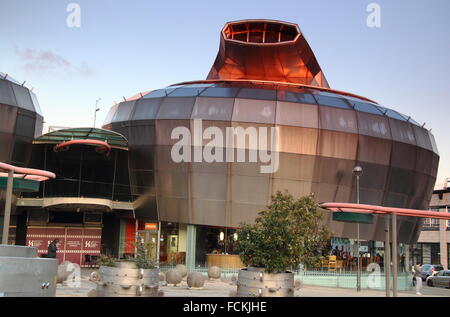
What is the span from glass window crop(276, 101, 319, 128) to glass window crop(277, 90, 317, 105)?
1.50 feet

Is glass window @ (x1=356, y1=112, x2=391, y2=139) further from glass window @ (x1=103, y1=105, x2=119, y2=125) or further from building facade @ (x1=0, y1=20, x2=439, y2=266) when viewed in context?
glass window @ (x1=103, y1=105, x2=119, y2=125)

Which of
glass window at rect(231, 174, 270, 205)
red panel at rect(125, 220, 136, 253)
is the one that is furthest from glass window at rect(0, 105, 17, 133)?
glass window at rect(231, 174, 270, 205)

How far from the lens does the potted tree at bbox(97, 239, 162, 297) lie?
52.1 feet

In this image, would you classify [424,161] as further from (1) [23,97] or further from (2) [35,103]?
(1) [23,97]

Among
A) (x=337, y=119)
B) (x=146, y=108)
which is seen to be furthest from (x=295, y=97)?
(x=146, y=108)

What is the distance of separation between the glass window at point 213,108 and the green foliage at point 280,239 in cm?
1821

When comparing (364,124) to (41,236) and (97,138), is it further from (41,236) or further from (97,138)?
(41,236)

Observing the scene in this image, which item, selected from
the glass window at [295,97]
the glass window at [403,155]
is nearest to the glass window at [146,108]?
the glass window at [295,97]

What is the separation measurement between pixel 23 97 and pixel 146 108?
7965 millimetres

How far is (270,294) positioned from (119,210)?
25766 millimetres

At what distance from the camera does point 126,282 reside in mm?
15945

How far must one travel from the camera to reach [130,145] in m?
38.1

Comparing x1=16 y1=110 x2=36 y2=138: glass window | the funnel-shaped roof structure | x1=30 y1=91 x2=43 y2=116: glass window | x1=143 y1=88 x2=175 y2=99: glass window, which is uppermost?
the funnel-shaped roof structure

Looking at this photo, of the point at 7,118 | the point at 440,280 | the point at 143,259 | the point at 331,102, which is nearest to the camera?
the point at 143,259
